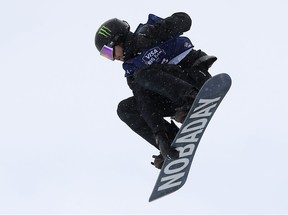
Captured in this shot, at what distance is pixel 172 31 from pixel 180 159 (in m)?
1.78

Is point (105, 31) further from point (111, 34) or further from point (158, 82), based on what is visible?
point (158, 82)

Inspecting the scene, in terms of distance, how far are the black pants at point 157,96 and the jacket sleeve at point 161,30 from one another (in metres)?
0.33

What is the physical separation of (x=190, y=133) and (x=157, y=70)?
958 millimetres

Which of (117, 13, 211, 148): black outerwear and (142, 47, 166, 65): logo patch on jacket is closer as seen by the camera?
(117, 13, 211, 148): black outerwear

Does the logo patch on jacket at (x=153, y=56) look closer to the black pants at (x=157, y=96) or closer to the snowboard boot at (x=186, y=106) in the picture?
the black pants at (x=157, y=96)

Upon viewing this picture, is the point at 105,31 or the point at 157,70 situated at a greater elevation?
the point at 105,31

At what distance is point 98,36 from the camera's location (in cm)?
991

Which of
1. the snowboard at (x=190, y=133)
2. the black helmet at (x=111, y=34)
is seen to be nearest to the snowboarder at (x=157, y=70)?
the black helmet at (x=111, y=34)

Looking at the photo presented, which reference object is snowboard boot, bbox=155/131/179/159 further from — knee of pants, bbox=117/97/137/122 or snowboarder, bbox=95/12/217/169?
knee of pants, bbox=117/97/137/122

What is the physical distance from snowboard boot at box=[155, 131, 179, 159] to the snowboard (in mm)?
105

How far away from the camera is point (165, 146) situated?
9500mm

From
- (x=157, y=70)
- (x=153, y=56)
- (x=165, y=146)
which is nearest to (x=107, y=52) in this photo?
(x=153, y=56)

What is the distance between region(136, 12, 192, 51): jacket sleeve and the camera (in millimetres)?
9547

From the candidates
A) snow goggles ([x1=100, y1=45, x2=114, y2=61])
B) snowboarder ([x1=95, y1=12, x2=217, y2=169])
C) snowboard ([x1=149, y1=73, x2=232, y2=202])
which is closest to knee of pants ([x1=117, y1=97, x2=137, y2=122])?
snowboarder ([x1=95, y1=12, x2=217, y2=169])
